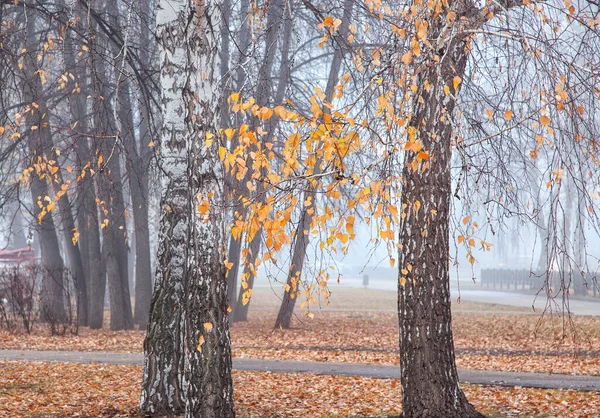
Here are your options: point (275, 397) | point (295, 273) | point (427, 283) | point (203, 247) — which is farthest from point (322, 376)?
point (203, 247)

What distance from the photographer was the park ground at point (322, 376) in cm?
771

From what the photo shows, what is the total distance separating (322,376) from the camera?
9.97m

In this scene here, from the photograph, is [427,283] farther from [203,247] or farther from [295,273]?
[203,247]

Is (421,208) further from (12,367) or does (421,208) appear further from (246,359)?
(12,367)

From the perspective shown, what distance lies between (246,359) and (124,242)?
651cm

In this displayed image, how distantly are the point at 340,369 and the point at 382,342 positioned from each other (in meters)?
4.52

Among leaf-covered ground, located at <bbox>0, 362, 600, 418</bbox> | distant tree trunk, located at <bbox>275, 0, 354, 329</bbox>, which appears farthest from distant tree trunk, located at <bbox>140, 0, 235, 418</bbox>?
leaf-covered ground, located at <bbox>0, 362, 600, 418</bbox>

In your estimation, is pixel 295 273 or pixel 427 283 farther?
pixel 295 273

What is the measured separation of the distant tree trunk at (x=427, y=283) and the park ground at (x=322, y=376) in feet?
3.10

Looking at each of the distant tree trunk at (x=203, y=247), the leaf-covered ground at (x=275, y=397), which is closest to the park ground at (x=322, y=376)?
the leaf-covered ground at (x=275, y=397)

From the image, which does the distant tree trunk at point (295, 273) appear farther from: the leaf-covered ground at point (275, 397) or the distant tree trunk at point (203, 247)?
the leaf-covered ground at point (275, 397)

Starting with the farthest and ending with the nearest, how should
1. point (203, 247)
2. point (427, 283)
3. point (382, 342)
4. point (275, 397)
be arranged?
point (382, 342) → point (275, 397) → point (427, 283) → point (203, 247)

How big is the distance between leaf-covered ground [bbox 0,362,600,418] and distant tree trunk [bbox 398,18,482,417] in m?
1.11

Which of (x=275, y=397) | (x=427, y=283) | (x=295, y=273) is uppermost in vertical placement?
(x=295, y=273)
